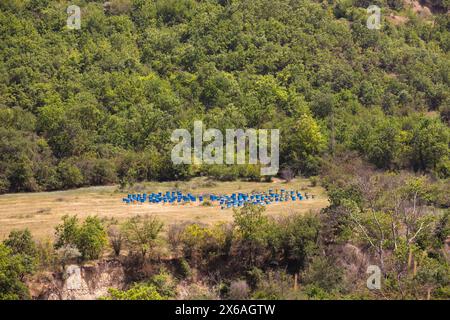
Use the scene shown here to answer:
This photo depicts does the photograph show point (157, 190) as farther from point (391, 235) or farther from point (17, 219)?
point (391, 235)

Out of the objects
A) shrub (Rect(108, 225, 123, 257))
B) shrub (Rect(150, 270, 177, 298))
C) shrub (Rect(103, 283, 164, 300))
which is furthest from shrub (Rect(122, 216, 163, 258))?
shrub (Rect(103, 283, 164, 300))

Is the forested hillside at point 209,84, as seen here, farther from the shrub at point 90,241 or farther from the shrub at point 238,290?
the shrub at point 238,290

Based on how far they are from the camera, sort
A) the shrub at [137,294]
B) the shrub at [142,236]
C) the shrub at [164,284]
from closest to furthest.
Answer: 1. the shrub at [137,294]
2. the shrub at [164,284]
3. the shrub at [142,236]

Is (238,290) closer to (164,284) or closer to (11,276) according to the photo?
(164,284)

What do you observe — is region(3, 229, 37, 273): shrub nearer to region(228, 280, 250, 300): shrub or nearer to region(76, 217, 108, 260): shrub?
region(76, 217, 108, 260): shrub

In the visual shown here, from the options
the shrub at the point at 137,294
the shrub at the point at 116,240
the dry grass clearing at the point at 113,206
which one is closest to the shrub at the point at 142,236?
the shrub at the point at 116,240

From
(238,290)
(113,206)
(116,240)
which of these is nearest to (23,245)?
(116,240)

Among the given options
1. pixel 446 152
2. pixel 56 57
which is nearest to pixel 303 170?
pixel 446 152
